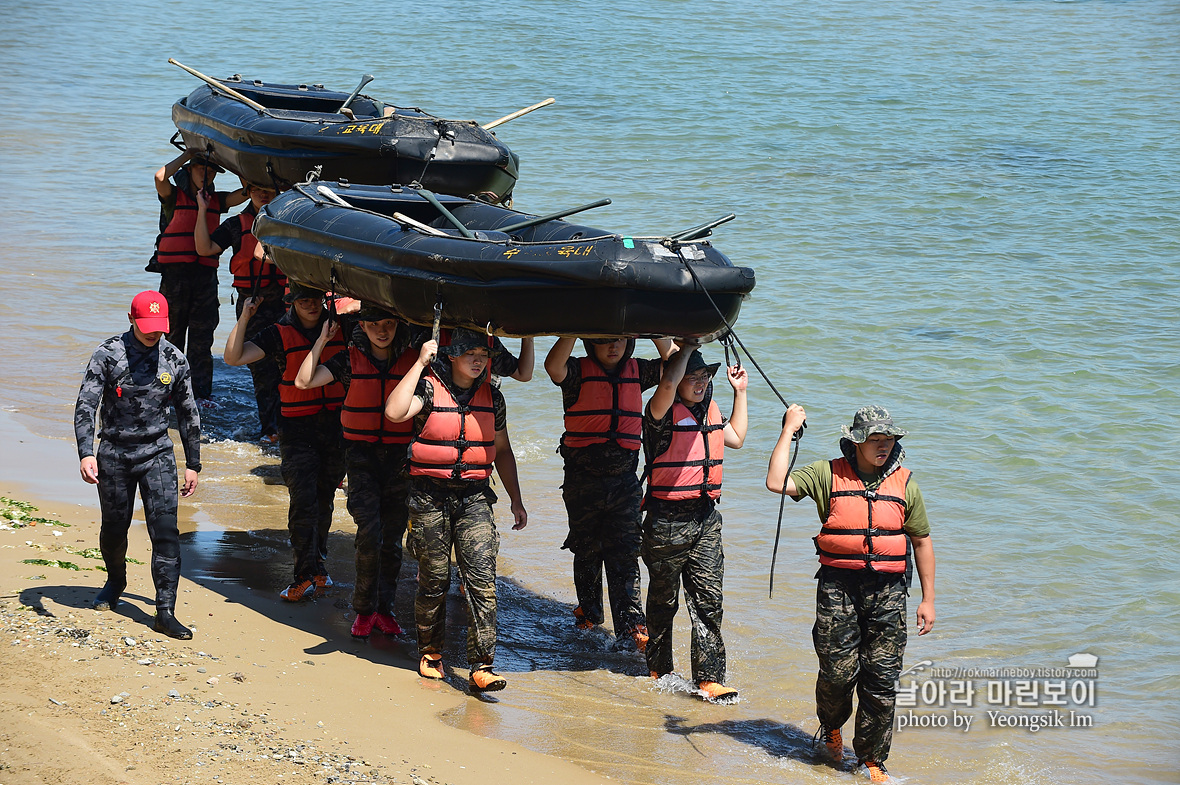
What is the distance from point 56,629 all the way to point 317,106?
5933 mm

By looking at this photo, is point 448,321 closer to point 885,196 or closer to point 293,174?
point 293,174

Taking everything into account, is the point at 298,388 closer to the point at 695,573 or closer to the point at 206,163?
the point at 695,573

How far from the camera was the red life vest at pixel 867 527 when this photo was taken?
5.20 metres

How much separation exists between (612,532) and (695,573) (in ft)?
2.53

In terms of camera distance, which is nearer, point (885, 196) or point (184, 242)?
point (184, 242)

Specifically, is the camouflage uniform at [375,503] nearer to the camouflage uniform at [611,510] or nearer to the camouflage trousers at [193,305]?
the camouflage uniform at [611,510]

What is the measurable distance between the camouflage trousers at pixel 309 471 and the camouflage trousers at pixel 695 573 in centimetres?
186

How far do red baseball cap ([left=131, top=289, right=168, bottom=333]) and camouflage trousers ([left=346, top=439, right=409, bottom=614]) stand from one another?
1.16 m

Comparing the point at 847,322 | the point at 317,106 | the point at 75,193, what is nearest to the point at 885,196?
the point at 847,322

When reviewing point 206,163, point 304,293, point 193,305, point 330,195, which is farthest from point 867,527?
point 206,163

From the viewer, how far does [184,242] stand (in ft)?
31.9

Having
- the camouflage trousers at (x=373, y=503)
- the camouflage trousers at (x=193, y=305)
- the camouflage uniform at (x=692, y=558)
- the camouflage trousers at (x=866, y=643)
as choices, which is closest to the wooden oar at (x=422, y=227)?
the camouflage trousers at (x=373, y=503)

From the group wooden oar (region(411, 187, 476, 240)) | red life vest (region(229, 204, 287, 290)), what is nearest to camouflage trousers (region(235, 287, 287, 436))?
red life vest (region(229, 204, 287, 290))

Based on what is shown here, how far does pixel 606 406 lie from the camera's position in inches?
255
